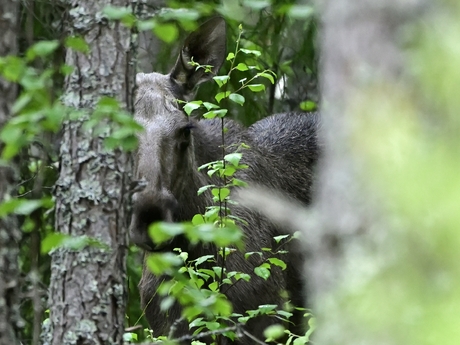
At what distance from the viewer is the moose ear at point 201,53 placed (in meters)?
7.66

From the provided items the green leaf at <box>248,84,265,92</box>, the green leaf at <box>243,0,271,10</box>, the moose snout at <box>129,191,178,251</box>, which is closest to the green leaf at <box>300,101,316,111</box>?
the moose snout at <box>129,191,178,251</box>

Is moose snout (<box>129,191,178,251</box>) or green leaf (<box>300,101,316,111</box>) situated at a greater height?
green leaf (<box>300,101,316,111</box>)

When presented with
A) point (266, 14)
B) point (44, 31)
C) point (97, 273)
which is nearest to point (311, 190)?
point (266, 14)

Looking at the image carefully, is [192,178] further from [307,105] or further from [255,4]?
[307,105]

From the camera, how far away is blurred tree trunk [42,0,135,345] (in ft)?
12.7

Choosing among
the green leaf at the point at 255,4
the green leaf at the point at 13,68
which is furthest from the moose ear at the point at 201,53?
the green leaf at the point at 13,68

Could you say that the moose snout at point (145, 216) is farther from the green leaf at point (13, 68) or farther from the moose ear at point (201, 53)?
the green leaf at point (13, 68)

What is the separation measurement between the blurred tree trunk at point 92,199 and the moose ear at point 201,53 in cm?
373

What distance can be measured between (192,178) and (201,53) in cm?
131

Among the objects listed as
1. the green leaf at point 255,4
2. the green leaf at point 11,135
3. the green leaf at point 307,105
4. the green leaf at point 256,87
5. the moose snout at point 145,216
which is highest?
the green leaf at point 255,4

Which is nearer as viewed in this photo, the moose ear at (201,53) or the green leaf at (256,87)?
the green leaf at (256,87)

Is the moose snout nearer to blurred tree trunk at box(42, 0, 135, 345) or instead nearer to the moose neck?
the moose neck

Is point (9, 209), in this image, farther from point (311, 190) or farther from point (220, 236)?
point (311, 190)

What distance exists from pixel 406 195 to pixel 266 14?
7564mm
